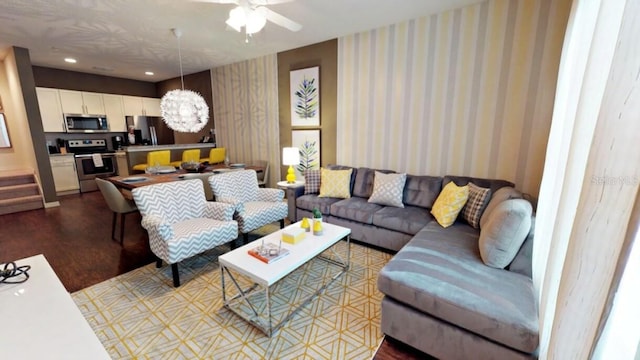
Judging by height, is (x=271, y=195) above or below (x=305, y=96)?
below

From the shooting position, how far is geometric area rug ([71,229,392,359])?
1689 millimetres

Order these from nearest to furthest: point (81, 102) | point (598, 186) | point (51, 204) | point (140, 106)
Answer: point (598, 186) < point (51, 204) < point (81, 102) < point (140, 106)

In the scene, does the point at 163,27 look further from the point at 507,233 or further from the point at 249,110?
the point at 507,233

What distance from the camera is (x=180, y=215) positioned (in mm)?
2816

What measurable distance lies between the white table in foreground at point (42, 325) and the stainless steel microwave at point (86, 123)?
6535 millimetres

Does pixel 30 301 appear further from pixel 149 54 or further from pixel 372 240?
pixel 149 54

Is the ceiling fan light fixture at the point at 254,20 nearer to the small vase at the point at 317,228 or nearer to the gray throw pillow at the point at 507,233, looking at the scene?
the small vase at the point at 317,228

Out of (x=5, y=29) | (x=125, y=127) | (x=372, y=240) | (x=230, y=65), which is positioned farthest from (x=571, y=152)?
(x=125, y=127)

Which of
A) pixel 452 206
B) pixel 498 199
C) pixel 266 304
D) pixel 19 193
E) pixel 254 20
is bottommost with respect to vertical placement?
pixel 266 304

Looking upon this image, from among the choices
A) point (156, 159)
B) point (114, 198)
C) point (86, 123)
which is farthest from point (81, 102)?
point (114, 198)

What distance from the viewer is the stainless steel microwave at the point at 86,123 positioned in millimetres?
5781

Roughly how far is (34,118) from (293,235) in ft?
17.6

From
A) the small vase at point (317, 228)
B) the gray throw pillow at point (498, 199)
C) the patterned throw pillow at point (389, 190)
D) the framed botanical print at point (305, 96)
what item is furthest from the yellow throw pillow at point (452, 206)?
the framed botanical print at point (305, 96)

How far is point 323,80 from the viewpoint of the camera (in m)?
4.08
